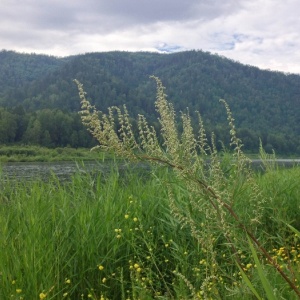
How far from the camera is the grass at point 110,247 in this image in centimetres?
368

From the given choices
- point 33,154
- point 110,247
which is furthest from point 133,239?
point 33,154

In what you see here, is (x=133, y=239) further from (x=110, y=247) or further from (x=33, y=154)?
(x=33, y=154)

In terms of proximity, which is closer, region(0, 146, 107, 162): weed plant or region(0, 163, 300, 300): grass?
region(0, 163, 300, 300): grass

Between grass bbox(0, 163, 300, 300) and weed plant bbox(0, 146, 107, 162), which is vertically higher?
grass bbox(0, 163, 300, 300)

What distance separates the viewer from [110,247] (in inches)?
185

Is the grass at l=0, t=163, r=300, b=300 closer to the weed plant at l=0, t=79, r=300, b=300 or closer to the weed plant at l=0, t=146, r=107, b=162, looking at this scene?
the weed plant at l=0, t=79, r=300, b=300

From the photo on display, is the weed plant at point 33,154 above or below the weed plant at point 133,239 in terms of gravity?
below

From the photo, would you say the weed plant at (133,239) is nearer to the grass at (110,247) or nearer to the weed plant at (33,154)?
the grass at (110,247)

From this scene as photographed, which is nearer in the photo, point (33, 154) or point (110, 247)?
point (110, 247)

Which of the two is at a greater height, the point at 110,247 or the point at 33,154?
the point at 110,247

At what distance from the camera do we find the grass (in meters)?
3.68

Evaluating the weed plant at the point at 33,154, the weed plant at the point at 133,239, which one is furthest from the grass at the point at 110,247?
the weed plant at the point at 33,154

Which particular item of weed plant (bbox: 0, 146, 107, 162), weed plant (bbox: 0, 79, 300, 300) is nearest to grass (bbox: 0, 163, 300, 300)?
weed plant (bbox: 0, 79, 300, 300)

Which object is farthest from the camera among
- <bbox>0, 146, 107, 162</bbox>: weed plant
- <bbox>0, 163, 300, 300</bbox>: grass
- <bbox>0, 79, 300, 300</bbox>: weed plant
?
<bbox>0, 146, 107, 162</bbox>: weed plant
